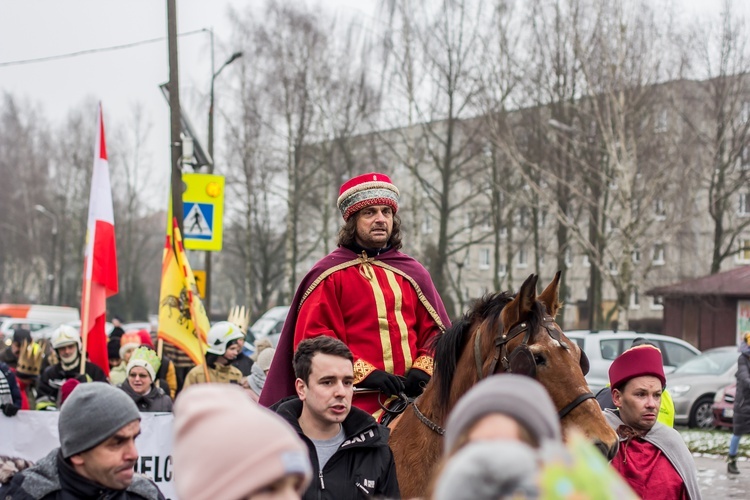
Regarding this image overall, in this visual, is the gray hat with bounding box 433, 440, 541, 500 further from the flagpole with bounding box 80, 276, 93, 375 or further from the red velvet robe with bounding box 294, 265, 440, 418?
the flagpole with bounding box 80, 276, 93, 375

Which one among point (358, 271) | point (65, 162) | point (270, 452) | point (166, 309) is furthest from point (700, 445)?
point (65, 162)

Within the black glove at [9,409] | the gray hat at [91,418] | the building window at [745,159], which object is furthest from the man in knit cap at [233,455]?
the building window at [745,159]

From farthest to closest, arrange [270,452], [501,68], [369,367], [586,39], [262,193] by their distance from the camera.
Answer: [262,193], [501,68], [586,39], [369,367], [270,452]

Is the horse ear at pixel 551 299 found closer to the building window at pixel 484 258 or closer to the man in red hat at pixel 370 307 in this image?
the man in red hat at pixel 370 307

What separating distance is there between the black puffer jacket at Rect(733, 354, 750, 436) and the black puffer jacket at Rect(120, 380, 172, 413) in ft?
26.1

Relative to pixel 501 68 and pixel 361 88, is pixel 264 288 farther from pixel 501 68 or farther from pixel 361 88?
pixel 501 68

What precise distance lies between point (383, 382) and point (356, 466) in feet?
3.97

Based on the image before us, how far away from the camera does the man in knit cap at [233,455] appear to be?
1.83 m

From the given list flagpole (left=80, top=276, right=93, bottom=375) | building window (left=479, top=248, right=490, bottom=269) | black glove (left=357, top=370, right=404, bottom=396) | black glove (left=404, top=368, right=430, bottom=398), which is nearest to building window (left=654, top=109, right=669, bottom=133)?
flagpole (left=80, top=276, right=93, bottom=375)

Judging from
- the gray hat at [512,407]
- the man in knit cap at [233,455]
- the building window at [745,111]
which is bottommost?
the man in knit cap at [233,455]

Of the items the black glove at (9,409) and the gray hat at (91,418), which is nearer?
the gray hat at (91,418)

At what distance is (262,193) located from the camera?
Answer: 4609 centimetres

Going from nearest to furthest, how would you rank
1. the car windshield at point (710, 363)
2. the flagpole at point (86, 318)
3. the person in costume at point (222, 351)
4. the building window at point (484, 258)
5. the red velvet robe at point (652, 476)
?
the red velvet robe at point (652, 476)
the flagpole at point (86, 318)
the person in costume at point (222, 351)
the car windshield at point (710, 363)
the building window at point (484, 258)

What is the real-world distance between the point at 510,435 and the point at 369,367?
3740 mm
